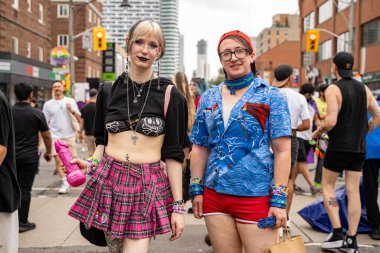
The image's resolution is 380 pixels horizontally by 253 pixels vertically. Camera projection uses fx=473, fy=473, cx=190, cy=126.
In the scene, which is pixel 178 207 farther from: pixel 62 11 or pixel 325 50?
pixel 62 11

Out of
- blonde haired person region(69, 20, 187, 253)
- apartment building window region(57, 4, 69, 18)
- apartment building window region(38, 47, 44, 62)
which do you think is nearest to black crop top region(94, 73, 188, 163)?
blonde haired person region(69, 20, 187, 253)

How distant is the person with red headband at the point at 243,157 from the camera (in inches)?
112

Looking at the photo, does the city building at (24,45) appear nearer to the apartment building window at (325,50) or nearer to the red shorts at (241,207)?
the red shorts at (241,207)

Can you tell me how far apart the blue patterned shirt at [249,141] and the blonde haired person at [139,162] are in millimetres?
270

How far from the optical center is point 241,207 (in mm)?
2865

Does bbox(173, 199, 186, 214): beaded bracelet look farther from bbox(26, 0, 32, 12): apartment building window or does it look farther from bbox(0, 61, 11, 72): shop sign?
bbox(26, 0, 32, 12): apartment building window

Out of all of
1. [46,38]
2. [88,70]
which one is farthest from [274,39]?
[46,38]

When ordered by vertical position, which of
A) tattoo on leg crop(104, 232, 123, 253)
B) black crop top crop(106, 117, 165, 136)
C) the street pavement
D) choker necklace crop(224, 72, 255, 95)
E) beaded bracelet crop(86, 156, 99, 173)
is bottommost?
the street pavement

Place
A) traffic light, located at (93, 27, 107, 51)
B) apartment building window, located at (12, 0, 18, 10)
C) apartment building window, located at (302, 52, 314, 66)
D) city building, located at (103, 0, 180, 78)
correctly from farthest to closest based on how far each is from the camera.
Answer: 1. city building, located at (103, 0, 180, 78)
2. apartment building window, located at (302, 52, 314, 66)
3. apartment building window, located at (12, 0, 18, 10)
4. traffic light, located at (93, 27, 107, 51)

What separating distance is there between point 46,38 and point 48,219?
28.0 metres

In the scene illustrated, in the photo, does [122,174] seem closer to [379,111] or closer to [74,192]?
[379,111]

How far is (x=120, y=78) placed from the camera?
3104 millimetres

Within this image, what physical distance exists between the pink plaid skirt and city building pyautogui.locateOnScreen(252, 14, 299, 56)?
124 meters

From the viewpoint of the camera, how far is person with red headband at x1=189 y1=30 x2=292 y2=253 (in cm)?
285
